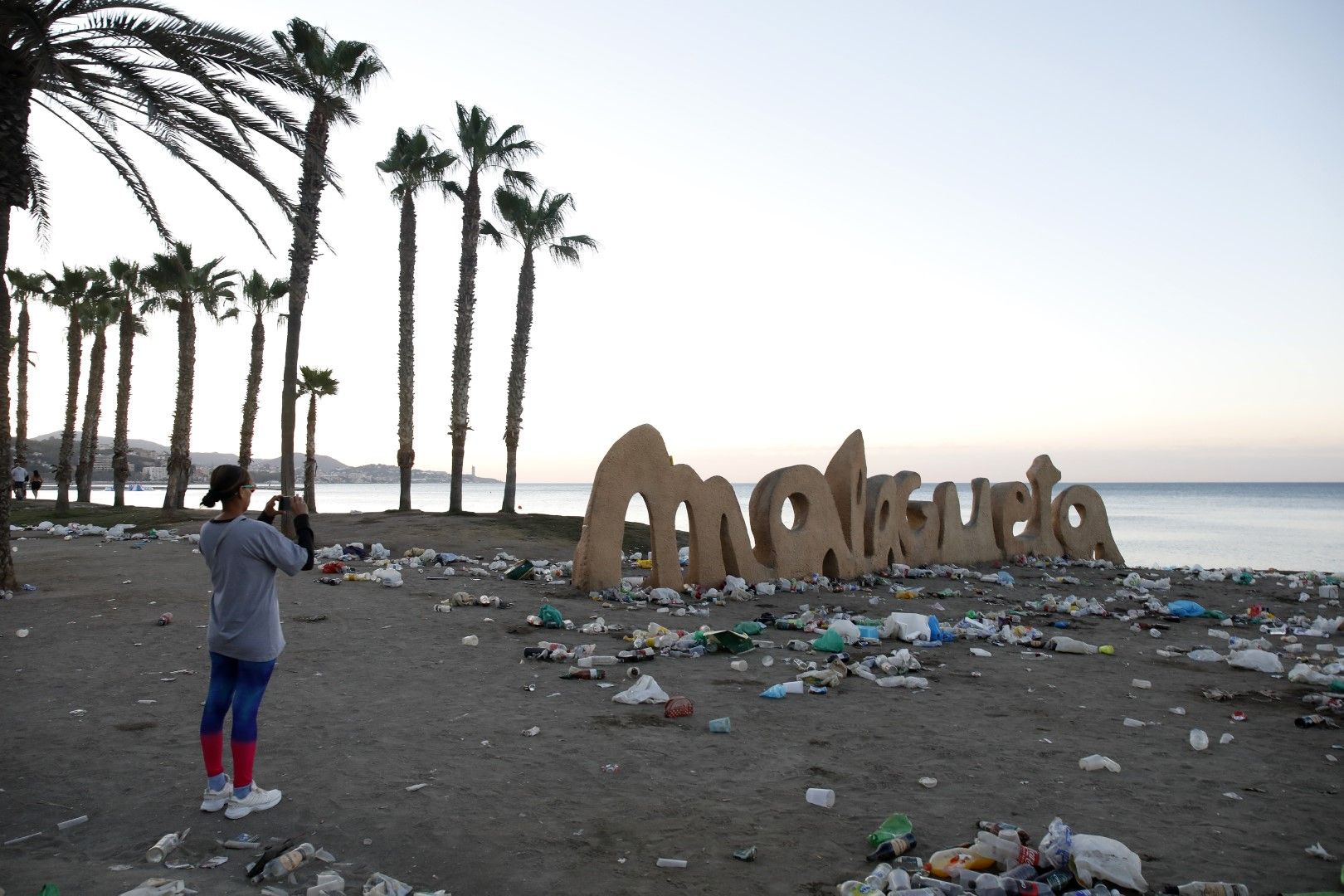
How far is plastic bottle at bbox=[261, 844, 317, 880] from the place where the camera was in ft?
11.5

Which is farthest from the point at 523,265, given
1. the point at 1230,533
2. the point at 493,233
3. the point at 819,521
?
the point at 1230,533

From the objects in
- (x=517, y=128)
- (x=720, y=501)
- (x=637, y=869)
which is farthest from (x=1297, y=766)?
(x=517, y=128)

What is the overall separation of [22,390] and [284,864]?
35.9m

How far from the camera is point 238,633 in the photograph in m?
4.12

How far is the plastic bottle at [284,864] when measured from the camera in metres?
3.50

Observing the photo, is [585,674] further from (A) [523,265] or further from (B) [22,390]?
(B) [22,390]

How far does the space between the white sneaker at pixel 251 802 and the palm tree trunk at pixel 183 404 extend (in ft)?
82.7

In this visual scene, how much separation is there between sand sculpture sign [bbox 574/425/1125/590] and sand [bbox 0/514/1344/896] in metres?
3.14

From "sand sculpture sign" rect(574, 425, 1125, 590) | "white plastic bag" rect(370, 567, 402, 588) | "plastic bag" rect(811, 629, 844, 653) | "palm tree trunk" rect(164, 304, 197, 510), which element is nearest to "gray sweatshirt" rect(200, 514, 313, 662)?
"plastic bag" rect(811, 629, 844, 653)

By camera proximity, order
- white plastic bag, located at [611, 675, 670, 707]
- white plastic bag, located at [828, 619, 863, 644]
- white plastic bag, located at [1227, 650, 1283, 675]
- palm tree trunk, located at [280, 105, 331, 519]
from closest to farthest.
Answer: white plastic bag, located at [611, 675, 670, 707] < white plastic bag, located at [1227, 650, 1283, 675] < white plastic bag, located at [828, 619, 863, 644] < palm tree trunk, located at [280, 105, 331, 519]

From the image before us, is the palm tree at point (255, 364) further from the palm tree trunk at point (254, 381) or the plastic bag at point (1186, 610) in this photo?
the plastic bag at point (1186, 610)

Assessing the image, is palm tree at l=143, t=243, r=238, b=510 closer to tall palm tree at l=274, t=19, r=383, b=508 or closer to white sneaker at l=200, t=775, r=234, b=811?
tall palm tree at l=274, t=19, r=383, b=508

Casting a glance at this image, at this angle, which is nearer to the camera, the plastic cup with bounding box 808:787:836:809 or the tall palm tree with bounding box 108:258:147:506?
the plastic cup with bounding box 808:787:836:809

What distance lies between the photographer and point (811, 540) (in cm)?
1402
